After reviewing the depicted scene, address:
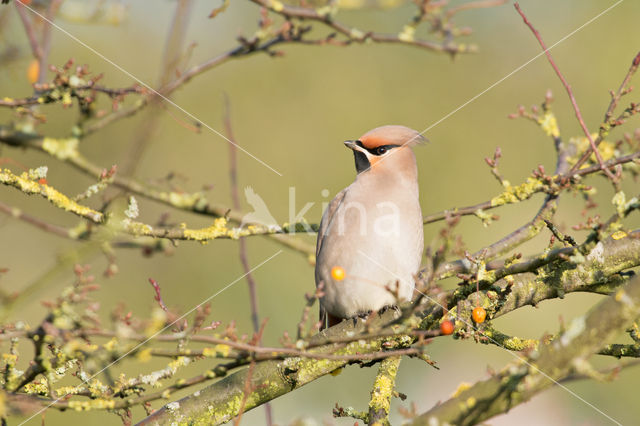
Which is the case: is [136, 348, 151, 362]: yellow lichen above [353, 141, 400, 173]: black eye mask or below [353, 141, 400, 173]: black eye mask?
below

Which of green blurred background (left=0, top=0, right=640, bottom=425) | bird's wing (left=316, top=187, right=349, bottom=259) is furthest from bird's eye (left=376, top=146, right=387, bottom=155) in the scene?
green blurred background (left=0, top=0, right=640, bottom=425)

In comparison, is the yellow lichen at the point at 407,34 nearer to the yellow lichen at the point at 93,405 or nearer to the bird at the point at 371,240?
the yellow lichen at the point at 93,405

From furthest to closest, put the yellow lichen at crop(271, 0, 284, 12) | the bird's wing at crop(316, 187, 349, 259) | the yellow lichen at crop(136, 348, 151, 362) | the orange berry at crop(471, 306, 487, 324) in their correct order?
the bird's wing at crop(316, 187, 349, 259), the orange berry at crop(471, 306, 487, 324), the yellow lichen at crop(271, 0, 284, 12), the yellow lichen at crop(136, 348, 151, 362)

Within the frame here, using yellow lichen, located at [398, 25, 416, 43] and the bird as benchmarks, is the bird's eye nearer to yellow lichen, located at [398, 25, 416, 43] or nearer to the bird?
the bird

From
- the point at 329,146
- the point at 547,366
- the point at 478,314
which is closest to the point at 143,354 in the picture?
the point at 547,366

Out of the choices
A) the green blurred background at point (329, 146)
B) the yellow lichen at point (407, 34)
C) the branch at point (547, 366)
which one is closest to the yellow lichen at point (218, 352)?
the branch at point (547, 366)

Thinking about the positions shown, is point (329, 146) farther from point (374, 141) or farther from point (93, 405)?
point (93, 405)

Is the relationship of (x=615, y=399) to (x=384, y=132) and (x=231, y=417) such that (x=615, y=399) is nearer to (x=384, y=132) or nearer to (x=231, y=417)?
(x=384, y=132)

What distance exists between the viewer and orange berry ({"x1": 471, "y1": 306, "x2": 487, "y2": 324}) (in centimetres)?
321

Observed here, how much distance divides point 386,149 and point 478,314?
203 centimetres

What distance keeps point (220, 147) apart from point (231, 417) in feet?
20.6

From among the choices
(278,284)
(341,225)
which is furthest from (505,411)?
(278,284)

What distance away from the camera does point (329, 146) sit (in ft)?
29.0

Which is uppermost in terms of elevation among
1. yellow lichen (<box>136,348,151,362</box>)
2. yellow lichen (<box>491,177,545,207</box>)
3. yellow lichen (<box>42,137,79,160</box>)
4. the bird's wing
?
yellow lichen (<box>42,137,79,160</box>)
